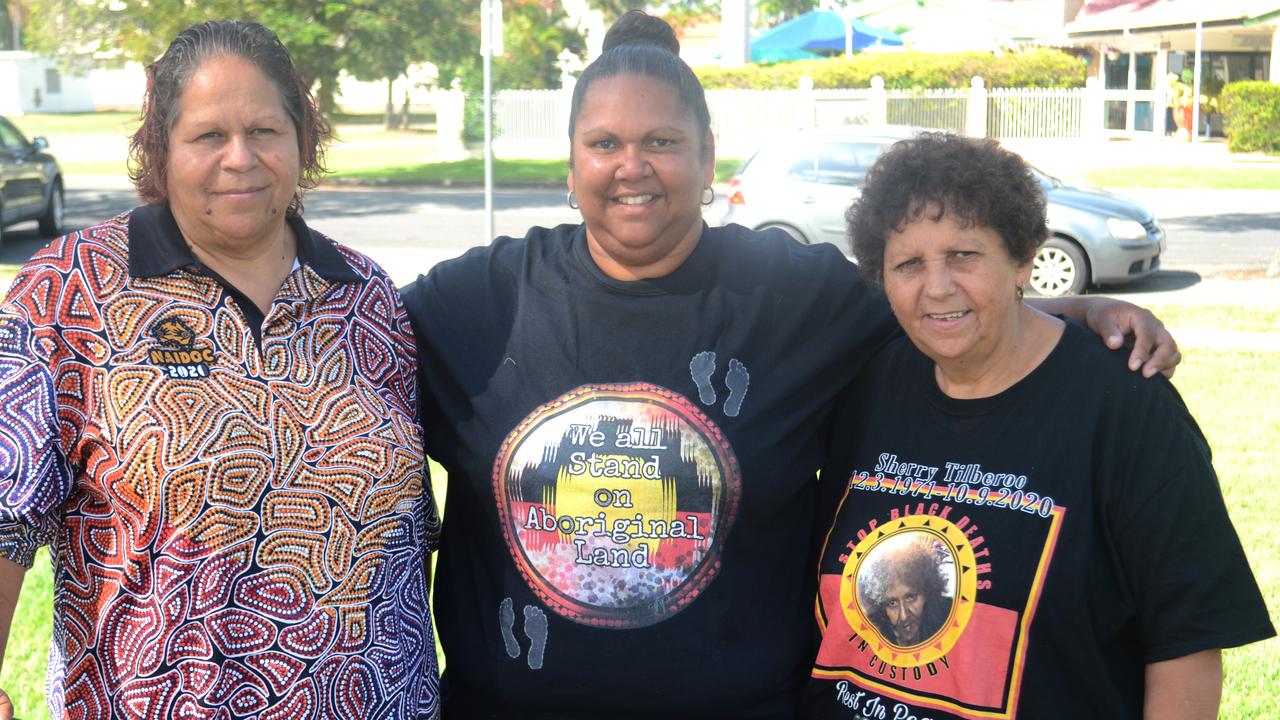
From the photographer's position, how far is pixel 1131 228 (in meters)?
12.6

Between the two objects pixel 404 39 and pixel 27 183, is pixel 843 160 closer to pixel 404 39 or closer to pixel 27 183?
pixel 27 183

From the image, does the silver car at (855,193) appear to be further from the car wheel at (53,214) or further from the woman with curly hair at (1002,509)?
the woman with curly hair at (1002,509)

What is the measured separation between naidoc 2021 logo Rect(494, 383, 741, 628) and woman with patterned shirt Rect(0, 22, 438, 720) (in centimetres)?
28

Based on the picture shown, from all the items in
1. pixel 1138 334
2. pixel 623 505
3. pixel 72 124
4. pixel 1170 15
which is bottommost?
pixel 623 505

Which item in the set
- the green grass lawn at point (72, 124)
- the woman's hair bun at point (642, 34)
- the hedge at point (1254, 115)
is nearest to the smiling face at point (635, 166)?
the woman's hair bun at point (642, 34)

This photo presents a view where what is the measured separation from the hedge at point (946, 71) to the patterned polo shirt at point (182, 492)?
2857 centimetres

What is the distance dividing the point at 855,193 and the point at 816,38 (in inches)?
1128

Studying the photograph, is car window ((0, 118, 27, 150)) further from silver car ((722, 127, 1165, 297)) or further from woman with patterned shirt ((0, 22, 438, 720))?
woman with patterned shirt ((0, 22, 438, 720))

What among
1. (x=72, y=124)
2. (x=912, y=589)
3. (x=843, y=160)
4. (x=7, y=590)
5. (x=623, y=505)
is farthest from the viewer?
(x=72, y=124)

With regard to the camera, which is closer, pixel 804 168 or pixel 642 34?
pixel 642 34

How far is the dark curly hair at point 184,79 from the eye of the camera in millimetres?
2492

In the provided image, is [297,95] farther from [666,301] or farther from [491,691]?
[491,691]

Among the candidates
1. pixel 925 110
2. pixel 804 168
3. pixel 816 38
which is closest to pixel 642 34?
pixel 804 168

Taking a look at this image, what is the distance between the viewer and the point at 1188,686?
2.37 m
